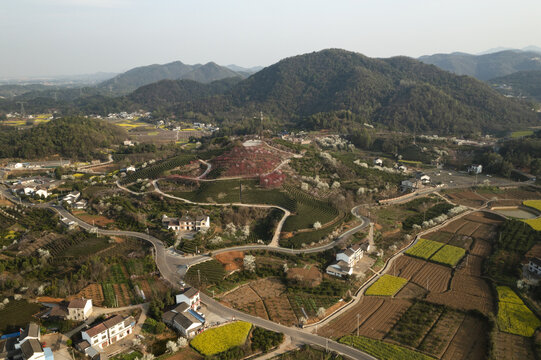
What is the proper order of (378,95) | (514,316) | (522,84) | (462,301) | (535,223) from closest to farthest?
(514,316), (462,301), (535,223), (378,95), (522,84)

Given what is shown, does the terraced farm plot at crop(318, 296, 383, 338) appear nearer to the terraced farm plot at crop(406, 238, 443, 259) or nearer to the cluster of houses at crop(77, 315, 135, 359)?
the terraced farm plot at crop(406, 238, 443, 259)

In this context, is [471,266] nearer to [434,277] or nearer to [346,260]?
[434,277]

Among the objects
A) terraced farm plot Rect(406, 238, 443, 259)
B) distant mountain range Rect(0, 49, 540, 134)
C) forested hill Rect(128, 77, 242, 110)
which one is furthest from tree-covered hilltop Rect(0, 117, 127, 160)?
forested hill Rect(128, 77, 242, 110)

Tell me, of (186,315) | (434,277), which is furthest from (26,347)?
(434,277)

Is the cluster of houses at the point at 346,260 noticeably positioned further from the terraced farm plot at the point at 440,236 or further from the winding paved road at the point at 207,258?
the terraced farm plot at the point at 440,236

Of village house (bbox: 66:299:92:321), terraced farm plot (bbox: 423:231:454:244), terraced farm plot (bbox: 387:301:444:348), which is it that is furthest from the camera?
terraced farm plot (bbox: 423:231:454:244)

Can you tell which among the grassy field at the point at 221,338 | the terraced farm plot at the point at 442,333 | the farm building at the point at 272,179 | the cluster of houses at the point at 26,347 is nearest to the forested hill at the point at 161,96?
the farm building at the point at 272,179
